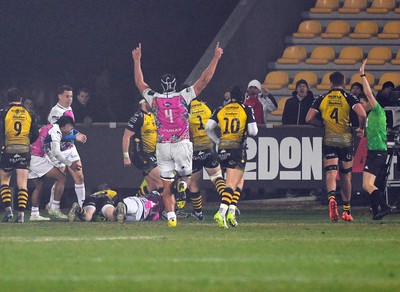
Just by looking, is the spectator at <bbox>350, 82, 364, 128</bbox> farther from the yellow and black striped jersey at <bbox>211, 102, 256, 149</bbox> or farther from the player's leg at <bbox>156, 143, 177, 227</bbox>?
the player's leg at <bbox>156, 143, 177, 227</bbox>

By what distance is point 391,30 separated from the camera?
30312 mm

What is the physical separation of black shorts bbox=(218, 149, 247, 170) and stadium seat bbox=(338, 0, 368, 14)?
1161 centimetres

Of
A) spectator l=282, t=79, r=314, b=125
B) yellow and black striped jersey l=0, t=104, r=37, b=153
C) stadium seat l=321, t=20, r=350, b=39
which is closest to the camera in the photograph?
yellow and black striped jersey l=0, t=104, r=37, b=153

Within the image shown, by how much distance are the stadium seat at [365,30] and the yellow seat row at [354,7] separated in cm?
51

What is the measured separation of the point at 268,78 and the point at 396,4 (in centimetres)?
A: 386

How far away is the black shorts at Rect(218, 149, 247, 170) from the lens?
66.1 feet

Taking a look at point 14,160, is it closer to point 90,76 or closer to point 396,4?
point 90,76

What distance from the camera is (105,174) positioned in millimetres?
25266

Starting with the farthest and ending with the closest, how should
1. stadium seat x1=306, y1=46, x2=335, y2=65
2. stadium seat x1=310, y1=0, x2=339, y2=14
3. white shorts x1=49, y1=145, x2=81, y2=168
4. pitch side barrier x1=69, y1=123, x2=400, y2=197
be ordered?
1. stadium seat x1=310, y1=0, x2=339, y2=14
2. stadium seat x1=306, y1=46, x2=335, y2=65
3. pitch side barrier x1=69, y1=123, x2=400, y2=197
4. white shorts x1=49, y1=145, x2=81, y2=168

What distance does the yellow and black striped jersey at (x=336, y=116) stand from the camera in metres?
20.8

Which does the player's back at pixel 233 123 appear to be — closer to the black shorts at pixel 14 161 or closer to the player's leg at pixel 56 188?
the black shorts at pixel 14 161

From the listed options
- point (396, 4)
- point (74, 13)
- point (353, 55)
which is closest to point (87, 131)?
point (74, 13)

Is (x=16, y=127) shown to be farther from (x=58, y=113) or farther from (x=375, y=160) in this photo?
(x=375, y=160)

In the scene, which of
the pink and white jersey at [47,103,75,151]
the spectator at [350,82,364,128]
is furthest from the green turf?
the pink and white jersey at [47,103,75,151]
